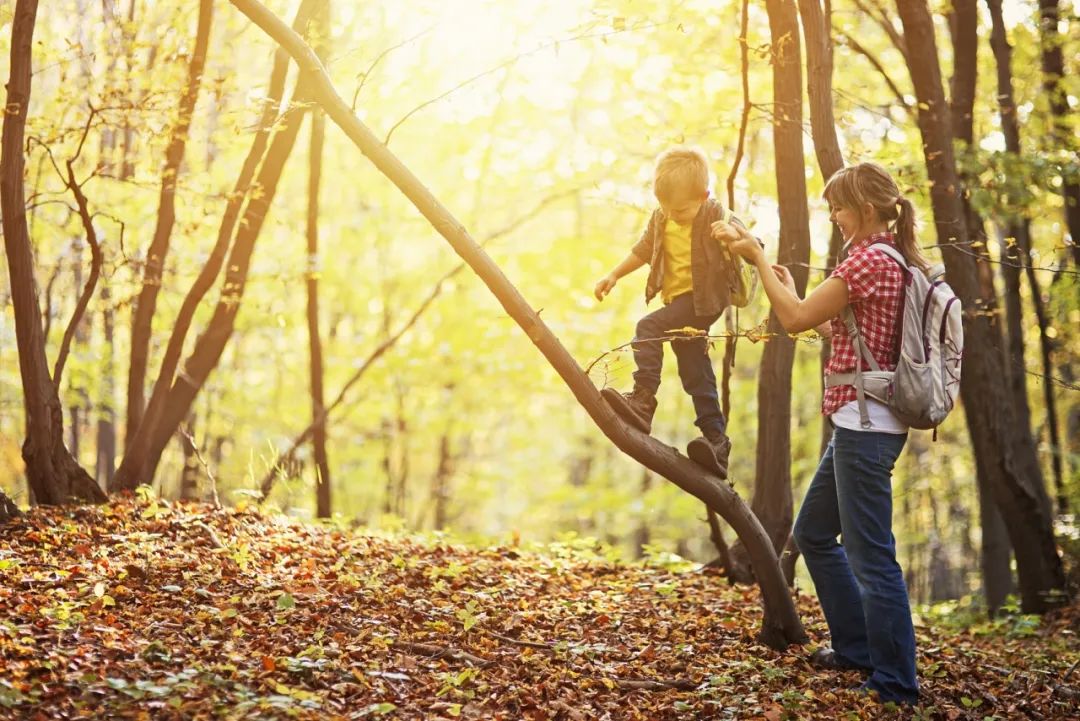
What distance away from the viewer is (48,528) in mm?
5805

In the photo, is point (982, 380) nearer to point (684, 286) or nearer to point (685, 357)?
point (685, 357)

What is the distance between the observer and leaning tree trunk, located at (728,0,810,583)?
6484 mm

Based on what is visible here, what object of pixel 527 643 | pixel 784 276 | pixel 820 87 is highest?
pixel 820 87

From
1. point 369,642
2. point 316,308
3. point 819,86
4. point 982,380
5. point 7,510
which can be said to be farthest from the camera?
point 316,308

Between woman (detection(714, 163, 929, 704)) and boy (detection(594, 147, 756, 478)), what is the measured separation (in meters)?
0.47

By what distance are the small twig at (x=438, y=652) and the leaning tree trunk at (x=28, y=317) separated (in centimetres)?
306

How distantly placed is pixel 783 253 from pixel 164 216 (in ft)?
16.3

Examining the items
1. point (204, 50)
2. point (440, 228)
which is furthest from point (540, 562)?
point (204, 50)

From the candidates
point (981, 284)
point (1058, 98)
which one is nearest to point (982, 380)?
point (981, 284)

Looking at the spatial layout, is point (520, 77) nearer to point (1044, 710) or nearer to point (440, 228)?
point (440, 228)

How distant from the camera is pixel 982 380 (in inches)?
326

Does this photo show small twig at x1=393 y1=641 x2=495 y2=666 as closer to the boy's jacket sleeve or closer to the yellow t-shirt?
the yellow t-shirt

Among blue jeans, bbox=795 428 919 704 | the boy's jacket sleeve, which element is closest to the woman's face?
blue jeans, bbox=795 428 919 704

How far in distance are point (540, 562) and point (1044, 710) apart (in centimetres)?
339
